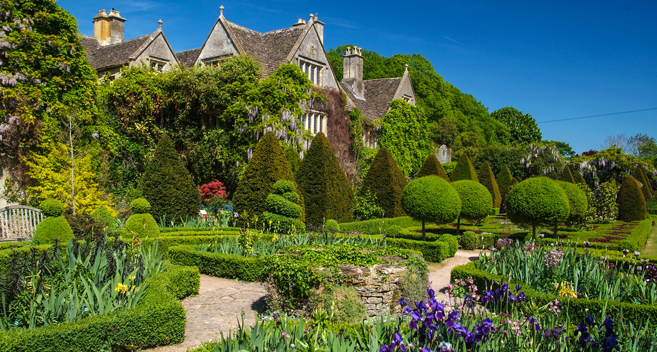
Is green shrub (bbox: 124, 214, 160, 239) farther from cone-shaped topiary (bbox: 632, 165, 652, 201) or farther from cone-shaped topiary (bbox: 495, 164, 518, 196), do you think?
cone-shaped topiary (bbox: 632, 165, 652, 201)

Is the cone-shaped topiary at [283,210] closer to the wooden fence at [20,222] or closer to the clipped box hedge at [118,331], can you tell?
the wooden fence at [20,222]

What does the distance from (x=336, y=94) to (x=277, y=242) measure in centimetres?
1401

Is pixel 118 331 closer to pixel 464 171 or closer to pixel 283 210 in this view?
pixel 283 210

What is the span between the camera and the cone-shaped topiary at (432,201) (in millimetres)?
13281

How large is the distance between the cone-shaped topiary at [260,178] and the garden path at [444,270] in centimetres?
530

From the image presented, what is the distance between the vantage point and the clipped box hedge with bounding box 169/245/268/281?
873 cm

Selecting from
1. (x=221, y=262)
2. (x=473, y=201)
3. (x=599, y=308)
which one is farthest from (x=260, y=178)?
(x=599, y=308)

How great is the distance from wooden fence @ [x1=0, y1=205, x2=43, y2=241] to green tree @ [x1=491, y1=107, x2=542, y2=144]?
2150 inches

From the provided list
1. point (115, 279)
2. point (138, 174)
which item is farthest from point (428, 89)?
point (115, 279)

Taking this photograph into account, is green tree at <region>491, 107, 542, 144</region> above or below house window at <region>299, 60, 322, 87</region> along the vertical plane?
above

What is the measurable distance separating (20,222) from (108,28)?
52.1 feet

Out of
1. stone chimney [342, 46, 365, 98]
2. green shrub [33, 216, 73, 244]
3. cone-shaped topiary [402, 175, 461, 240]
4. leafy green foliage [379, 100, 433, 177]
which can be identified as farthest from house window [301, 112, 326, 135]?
green shrub [33, 216, 73, 244]

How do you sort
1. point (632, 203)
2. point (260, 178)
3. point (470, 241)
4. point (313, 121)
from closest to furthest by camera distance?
point (260, 178), point (470, 241), point (313, 121), point (632, 203)

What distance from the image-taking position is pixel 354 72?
30.0 m
